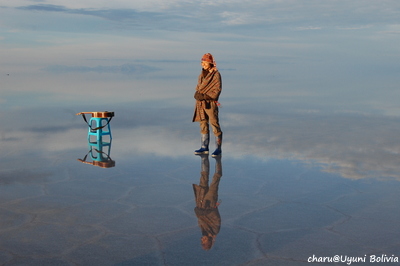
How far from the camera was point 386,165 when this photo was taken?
848cm

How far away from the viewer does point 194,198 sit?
6547 millimetres

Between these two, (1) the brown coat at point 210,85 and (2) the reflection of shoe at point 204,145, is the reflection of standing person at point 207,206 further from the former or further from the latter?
(1) the brown coat at point 210,85

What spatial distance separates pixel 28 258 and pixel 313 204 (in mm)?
3124

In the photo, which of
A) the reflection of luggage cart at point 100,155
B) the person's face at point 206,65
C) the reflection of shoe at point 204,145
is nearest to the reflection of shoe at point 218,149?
the reflection of shoe at point 204,145

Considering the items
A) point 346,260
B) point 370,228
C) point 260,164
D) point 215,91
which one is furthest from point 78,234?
point 215,91

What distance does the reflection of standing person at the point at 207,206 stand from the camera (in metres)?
5.16

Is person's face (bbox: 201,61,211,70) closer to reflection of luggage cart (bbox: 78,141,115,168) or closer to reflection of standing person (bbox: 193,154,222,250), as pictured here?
reflection of standing person (bbox: 193,154,222,250)

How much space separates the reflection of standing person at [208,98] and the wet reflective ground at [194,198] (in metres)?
0.36

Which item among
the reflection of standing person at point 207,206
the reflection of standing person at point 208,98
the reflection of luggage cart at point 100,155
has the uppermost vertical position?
the reflection of standing person at point 208,98

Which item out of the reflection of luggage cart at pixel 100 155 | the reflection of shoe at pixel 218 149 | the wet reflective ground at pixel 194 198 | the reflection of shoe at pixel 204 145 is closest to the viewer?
the wet reflective ground at pixel 194 198

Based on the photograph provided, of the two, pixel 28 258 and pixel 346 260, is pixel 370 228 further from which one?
pixel 28 258

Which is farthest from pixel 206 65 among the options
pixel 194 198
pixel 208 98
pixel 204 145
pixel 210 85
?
pixel 194 198

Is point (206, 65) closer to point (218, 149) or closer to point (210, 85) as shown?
point (210, 85)

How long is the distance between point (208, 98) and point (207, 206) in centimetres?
347
